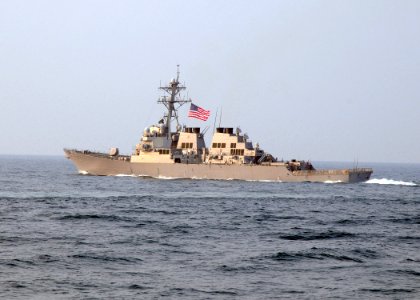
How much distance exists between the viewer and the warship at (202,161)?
7394cm

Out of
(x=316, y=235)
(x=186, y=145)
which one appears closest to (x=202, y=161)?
(x=186, y=145)

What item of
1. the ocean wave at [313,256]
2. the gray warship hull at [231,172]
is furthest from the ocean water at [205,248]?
the gray warship hull at [231,172]

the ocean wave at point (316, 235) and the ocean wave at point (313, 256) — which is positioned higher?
the ocean wave at point (316, 235)

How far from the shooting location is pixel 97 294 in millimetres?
18297

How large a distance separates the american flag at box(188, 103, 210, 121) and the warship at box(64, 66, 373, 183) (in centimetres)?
450

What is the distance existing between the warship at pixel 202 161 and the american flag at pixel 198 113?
4.50 metres

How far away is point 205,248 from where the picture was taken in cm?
2631

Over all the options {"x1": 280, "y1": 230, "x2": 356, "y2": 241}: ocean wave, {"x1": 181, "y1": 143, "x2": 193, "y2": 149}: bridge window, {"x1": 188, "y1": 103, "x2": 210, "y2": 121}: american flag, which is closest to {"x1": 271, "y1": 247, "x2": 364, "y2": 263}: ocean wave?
{"x1": 280, "y1": 230, "x2": 356, "y2": 241}: ocean wave

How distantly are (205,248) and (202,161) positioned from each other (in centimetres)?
5063

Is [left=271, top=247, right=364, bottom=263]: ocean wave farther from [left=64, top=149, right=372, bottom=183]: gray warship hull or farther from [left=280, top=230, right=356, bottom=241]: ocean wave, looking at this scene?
[left=64, top=149, right=372, bottom=183]: gray warship hull

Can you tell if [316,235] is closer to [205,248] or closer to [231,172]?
[205,248]

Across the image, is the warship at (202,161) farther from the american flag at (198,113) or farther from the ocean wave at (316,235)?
the ocean wave at (316,235)

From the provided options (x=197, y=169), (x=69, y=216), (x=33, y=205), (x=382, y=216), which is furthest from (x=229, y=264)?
(x=197, y=169)

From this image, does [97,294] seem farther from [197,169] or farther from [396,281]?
[197,169]
